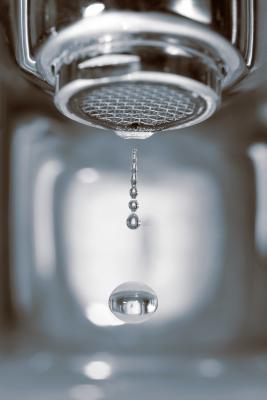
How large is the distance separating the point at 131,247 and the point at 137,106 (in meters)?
0.29

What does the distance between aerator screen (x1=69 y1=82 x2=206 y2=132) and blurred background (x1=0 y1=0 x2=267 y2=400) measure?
0.23 m

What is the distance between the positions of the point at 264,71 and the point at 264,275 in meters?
0.20

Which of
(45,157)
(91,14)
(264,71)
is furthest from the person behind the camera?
(45,157)

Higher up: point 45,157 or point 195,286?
point 45,157

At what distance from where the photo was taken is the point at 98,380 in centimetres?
57

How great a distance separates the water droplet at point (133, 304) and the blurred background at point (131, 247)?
0.25 feet

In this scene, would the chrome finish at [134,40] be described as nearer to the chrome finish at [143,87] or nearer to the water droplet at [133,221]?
the chrome finish at [143,87]

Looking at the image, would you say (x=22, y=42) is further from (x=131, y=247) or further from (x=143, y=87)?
(x=131, y=247)

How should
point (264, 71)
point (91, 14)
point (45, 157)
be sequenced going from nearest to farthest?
point (91, 14) → point (264, 71) → point (45, 157)

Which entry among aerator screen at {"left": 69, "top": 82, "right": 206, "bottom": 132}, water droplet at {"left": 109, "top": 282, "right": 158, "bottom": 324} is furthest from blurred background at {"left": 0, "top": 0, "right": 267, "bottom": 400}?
aerator screen at {"left": 69, "top": 82, "right": 206, "bottom": 132}

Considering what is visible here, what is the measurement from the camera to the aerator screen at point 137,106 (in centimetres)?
31

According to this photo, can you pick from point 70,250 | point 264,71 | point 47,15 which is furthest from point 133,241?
point 47,15

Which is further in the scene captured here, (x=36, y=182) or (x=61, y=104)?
(x=36, y=182)

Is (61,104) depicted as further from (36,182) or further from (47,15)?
(36,182)
